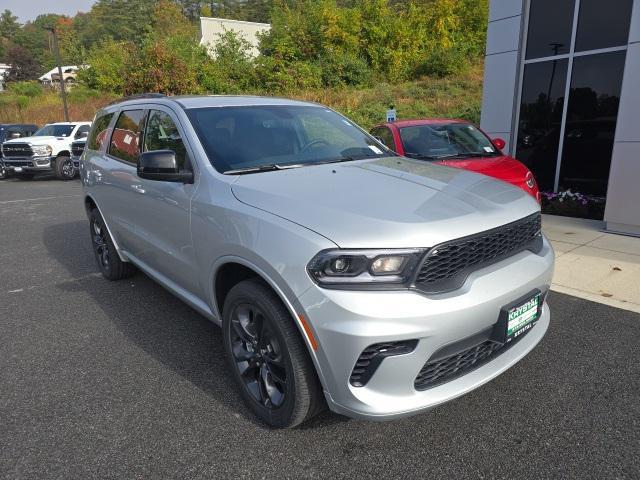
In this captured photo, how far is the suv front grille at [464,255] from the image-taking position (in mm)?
2062

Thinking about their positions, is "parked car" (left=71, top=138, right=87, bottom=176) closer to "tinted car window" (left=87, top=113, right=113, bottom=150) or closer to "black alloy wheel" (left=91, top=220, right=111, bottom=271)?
"tinted car window" (left=87, top=113, right=113, bottom=150)

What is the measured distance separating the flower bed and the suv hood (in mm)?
5670

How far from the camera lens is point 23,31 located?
107125mm

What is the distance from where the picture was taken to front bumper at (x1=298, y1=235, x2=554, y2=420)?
6.38ft

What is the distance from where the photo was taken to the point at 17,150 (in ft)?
50.2

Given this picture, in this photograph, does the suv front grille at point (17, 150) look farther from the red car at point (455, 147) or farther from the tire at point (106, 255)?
the red car at point (455, 147)

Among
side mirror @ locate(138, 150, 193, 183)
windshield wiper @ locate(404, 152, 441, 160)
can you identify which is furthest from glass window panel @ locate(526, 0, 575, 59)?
side mirror @ locate(138, 150, 193, 183)

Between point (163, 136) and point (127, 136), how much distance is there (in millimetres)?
926

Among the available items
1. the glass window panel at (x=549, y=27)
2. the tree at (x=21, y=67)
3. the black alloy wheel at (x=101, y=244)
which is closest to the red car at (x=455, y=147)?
the glass window panel at (x=549, y=27)

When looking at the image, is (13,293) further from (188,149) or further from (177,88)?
(177,88)

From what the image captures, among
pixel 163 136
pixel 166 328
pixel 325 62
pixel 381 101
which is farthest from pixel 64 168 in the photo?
pixel 325 62

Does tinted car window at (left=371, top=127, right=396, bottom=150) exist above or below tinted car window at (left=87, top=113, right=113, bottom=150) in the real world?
below

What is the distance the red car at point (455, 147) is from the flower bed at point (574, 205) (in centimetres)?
165

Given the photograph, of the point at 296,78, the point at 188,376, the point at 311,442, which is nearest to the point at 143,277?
the point at 188,376
